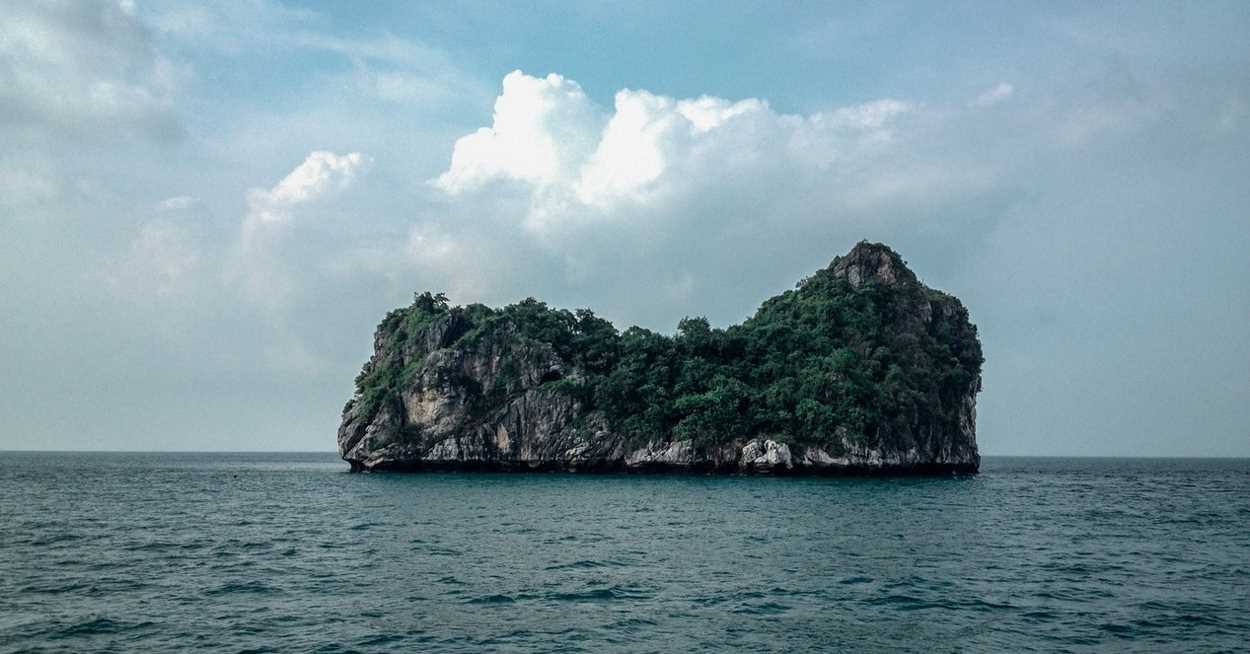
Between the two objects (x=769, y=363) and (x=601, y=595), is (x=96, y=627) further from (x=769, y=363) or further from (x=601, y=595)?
(x=769, y=363)

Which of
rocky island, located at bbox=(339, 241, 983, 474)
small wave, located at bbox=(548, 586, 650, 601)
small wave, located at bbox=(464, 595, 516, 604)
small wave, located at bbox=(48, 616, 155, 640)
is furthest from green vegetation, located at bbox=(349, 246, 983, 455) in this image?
small wave, located at bbox=(48, 616, 155, 640)

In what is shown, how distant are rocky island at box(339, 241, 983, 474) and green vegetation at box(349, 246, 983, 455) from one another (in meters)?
0.22

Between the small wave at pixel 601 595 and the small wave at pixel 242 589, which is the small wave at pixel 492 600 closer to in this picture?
the small wave at pixel 601 595

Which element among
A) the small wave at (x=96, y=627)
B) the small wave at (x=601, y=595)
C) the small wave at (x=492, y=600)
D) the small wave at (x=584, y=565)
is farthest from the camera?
the small wave at (x=584, y=565)

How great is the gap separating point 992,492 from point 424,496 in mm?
53079

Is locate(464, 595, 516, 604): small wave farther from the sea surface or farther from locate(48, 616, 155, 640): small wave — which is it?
locate(48, 616, 155, 640): small wave

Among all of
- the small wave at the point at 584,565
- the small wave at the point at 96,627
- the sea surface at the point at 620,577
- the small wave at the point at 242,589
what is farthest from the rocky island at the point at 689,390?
the small wave at the point at 96,627

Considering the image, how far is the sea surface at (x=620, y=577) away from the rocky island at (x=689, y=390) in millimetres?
42417

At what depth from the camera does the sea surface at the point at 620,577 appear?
2209 cm

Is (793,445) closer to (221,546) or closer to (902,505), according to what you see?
(902,505)

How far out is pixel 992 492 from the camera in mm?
78438

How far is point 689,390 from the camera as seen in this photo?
113 meters

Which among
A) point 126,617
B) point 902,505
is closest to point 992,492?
point 902,505

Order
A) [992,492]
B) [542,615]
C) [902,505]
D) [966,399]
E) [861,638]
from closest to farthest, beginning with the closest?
[861,638] < [542,615] < [902,505] < [992,492] < [966,399]
